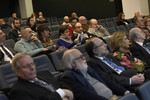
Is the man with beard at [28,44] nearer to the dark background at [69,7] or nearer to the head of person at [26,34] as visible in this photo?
the head of person at [26,34]

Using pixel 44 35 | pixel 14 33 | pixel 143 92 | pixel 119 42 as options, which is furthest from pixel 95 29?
pixel 143 92

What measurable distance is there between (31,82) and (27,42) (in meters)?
2.02

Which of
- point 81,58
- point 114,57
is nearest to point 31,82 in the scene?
point 81,58

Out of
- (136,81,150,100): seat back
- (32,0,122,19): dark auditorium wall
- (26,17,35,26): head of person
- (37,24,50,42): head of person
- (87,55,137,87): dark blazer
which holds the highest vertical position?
Result: (32,0,122,19): dark auditorium wall

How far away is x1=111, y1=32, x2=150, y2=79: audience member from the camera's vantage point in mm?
3027

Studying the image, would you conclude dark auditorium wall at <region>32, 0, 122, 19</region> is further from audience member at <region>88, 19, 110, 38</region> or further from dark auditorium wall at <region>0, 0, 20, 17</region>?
audience member at <region>88, 19, 110, 38</region>

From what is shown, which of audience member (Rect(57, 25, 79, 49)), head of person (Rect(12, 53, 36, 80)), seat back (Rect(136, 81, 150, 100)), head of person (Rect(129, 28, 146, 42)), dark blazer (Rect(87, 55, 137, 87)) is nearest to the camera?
seat back (Rect(136, 81, 150, 100))

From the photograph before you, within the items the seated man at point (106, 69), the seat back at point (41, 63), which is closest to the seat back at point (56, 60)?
the seat back at point (41, 63)

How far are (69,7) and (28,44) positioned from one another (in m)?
9.53

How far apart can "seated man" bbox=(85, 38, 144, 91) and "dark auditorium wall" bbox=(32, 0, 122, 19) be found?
33.1 feet

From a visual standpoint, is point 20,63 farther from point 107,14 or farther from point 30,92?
point 107,14

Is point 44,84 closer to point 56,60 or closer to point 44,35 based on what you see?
point 56,60

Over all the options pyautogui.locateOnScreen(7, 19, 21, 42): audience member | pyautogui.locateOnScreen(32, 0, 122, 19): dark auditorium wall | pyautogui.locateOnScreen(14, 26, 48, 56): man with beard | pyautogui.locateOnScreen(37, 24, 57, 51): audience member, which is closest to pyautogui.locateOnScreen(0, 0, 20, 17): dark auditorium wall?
pyautogui.locateOnScreen(32, 0, 122, 19): dark auditorium wall

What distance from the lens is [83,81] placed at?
85.6 inches
